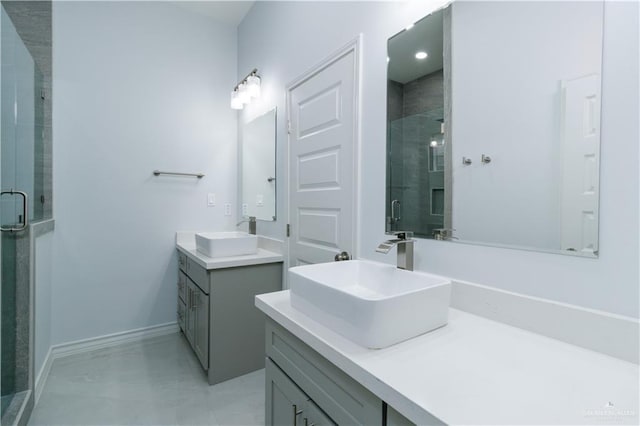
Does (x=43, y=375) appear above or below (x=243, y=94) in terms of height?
below

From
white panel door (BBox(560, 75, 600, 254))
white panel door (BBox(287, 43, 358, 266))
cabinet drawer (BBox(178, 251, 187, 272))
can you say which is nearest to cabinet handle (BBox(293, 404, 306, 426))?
white panel door (BBox(287, 43, 358, 266))

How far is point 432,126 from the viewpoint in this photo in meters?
1.20

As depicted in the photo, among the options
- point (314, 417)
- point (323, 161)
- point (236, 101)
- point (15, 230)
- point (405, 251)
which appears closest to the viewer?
Answer: point (314, 417)

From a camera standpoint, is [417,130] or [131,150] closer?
[417,130]

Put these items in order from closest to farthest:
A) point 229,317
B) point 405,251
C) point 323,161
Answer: point 405,251
point 323,161
point 229,317

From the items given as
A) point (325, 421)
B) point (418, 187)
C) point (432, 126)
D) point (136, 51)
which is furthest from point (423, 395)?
point (136, 51)

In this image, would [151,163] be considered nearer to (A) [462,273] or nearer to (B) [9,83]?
(B) [9,83]

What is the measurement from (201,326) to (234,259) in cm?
50

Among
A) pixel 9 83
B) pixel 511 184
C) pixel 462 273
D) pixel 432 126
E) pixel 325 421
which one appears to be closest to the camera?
pixel 325 421

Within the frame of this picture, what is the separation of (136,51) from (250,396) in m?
2.76

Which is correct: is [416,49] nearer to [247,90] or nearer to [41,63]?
[247,90]

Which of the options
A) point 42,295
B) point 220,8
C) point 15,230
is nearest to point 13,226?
point 15,230

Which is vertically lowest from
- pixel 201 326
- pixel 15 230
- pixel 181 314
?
pixel 181 314

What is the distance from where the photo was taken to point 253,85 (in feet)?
8.08
